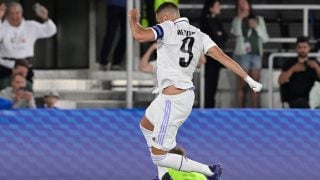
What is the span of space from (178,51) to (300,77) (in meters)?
2.94

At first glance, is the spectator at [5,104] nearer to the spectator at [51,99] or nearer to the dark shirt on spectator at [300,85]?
the spectator at [51,99]

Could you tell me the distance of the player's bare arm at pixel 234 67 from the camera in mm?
9727

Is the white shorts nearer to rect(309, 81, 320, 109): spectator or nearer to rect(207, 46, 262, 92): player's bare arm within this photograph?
rect(207, 46, 262, 92): player's bare arm

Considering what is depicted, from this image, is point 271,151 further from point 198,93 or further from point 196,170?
point 198,93

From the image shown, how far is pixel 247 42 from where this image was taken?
1348cm

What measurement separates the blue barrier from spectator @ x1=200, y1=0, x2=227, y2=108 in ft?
7.46

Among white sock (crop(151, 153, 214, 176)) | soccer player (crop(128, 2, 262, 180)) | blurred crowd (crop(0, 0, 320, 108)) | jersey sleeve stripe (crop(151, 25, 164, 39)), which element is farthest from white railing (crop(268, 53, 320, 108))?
jersey sleeve stripe (crop(151, 25, 164, 39))

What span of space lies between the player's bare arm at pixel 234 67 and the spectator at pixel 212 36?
126 inches

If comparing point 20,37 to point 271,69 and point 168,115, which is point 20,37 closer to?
point 271,69

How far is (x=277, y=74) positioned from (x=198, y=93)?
107cm

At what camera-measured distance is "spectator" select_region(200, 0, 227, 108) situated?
43.3 ft

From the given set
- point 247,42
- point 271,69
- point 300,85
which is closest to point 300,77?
point 300,85

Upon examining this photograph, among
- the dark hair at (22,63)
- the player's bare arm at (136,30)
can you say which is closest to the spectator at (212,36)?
the dark hair at (22,63)

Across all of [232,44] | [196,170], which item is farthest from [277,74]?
[196,170]
